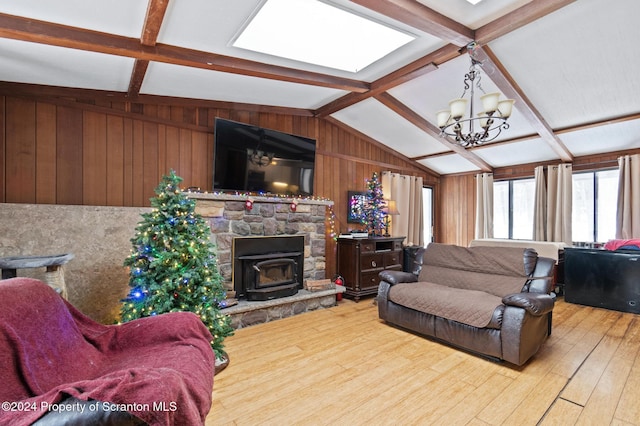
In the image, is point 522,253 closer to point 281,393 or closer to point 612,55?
point 612,55

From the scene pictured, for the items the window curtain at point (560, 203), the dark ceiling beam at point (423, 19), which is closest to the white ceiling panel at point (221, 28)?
the dark ceiling beam at point (423, 19)

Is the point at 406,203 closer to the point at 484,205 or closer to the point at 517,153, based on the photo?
the point at 484,205

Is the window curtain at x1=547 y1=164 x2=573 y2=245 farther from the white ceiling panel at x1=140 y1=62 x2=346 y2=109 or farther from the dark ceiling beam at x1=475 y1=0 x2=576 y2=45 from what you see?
the white ceiling panel at x1=140 y1=62 x2=346 y2=109

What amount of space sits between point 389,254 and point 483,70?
2.86 metres

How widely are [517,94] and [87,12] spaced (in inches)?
168

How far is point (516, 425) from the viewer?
6.01ft

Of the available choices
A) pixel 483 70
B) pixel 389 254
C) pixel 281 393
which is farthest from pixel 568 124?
pixel 281 393

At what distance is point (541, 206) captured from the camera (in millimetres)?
5836

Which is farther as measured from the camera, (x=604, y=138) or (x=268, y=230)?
(x=604, y=138)

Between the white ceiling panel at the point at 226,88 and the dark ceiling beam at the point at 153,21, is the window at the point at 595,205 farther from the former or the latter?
the dark ceiling beam at the point at 153,21

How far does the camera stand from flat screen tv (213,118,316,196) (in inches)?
149

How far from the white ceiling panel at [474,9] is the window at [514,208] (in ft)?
15.0

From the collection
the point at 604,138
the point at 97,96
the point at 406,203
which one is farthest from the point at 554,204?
the point at 97,96

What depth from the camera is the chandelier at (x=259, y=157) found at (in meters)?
3.98
